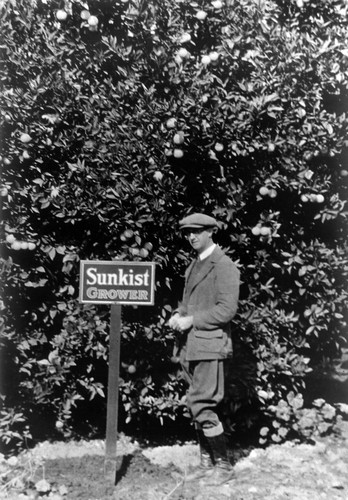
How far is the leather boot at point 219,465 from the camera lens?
4.60 metres

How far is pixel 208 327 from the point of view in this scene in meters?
4.43

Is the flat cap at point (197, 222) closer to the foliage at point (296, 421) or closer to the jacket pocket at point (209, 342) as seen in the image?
the jacket pocket at point (209, 342)

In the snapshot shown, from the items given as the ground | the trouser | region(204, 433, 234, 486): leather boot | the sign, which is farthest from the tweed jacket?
the ground

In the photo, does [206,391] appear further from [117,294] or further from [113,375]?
[117,294]

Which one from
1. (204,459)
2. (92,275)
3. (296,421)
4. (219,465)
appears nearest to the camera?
(92,275)

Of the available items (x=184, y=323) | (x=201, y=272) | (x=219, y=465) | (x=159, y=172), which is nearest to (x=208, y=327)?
(x=184, y=323)

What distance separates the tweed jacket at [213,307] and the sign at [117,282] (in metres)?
0.42

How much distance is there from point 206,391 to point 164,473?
907mm

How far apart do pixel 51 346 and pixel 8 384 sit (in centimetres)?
47

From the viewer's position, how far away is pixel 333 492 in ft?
15.3

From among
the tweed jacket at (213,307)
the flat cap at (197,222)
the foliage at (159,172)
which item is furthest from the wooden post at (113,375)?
the flat cap at (197,222)

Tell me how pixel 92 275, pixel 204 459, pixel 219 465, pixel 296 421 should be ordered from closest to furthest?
pixel 92 275, pixel 219 465, pixel 204 459, pixel 296 421

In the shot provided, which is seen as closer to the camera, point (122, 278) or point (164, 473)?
point (122, 278)

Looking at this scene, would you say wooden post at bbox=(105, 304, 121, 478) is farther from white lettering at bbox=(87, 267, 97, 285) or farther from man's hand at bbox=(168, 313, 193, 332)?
man's hand at bbox=(168, 313, 193, 332)
